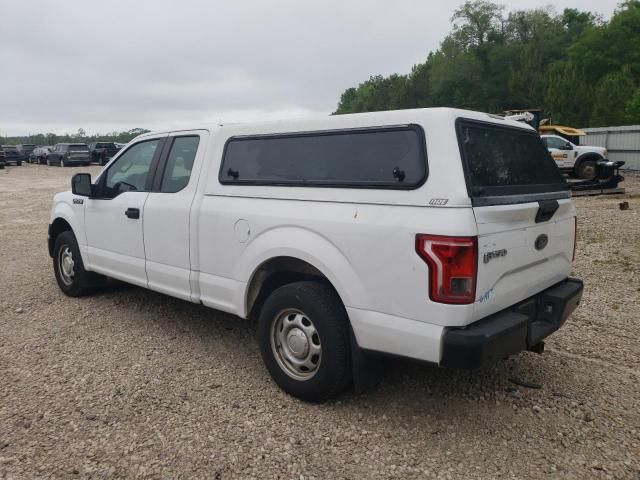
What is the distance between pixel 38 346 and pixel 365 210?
3.22 meters

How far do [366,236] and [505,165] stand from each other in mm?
1065

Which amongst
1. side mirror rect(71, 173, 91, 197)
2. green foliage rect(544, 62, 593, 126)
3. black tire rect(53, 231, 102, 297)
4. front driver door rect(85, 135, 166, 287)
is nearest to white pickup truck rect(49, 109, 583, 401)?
front driver door rect(85, 135, 166, 287)

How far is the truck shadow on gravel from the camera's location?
363cm

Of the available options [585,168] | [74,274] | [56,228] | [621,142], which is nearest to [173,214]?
[74,274]

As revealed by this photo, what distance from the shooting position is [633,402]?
11.5 ft

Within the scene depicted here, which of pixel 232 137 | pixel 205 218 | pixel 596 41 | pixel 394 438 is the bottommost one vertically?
pixel 394 438

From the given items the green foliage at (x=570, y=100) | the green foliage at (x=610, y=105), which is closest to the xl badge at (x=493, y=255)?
the green foliage at (x=610, y=105)

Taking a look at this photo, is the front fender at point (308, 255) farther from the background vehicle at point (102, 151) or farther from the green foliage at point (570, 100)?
the green foliage at point (570, 100)

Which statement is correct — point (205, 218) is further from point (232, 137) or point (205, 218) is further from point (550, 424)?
point (550, 424)

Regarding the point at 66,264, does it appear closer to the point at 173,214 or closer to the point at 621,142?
the point at 173,214

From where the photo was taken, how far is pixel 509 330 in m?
2.94

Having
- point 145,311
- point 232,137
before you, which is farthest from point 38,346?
point 232,137

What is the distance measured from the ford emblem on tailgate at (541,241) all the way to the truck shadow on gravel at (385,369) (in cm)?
102

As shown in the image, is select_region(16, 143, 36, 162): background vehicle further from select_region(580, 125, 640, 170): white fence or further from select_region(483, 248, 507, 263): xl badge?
select_region(483, 248, 507, 263): xl badge
